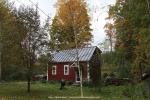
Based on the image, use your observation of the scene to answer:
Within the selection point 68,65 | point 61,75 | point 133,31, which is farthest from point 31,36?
point 61,75

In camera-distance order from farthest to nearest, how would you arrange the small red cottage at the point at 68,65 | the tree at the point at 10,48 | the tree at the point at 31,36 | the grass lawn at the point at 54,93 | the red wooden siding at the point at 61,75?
the red wooden siding at the point at 61,75, the small red cottage at the point at 68,65, the tree at the point at 31,36, the tree at the point at 10,48, the grass lawn at the point at 54,93

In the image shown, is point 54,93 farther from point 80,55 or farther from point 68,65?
point 68,65

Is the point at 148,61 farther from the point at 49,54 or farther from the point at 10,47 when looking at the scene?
the point at 10,47

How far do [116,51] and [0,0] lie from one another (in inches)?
727

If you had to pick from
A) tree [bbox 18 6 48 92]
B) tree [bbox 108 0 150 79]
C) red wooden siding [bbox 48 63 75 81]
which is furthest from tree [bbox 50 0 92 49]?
tree [bbox 18 6 48 92]

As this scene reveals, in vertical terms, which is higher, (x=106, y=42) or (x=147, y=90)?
(x=106, y=42)

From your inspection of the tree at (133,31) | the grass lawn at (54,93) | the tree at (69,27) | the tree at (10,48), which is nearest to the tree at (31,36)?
the tree at (10,48)

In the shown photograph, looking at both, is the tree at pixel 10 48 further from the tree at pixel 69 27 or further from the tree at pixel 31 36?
the tree at pixel 69 27

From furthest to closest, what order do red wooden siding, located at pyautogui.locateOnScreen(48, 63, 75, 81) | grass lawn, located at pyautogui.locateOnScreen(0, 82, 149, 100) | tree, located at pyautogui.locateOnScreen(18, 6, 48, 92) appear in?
red wooden siding, located at pyautogui.locateOnScreen(48, 63, 75, 81) < tree, located at pyautogui.locateOnScreen(18, 6, 48, 92) < grass lawn, located at pyautogui.locateOnScreen(0, 82, 149, 100)

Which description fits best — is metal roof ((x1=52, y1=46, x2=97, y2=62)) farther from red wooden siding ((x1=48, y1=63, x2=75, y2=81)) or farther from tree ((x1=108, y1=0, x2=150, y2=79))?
tree ((x1=108, y1=0, x2=150, y2=79))

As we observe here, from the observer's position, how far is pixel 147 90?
3086cm

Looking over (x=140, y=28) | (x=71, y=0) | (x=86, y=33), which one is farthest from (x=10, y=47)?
(x=86, y=33)

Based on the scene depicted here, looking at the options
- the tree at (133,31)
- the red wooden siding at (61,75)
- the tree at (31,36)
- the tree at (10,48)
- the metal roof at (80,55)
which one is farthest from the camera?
the red wooden siding at (61,75)

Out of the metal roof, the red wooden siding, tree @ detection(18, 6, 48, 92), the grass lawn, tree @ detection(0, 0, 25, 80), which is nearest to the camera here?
the grass lawn
